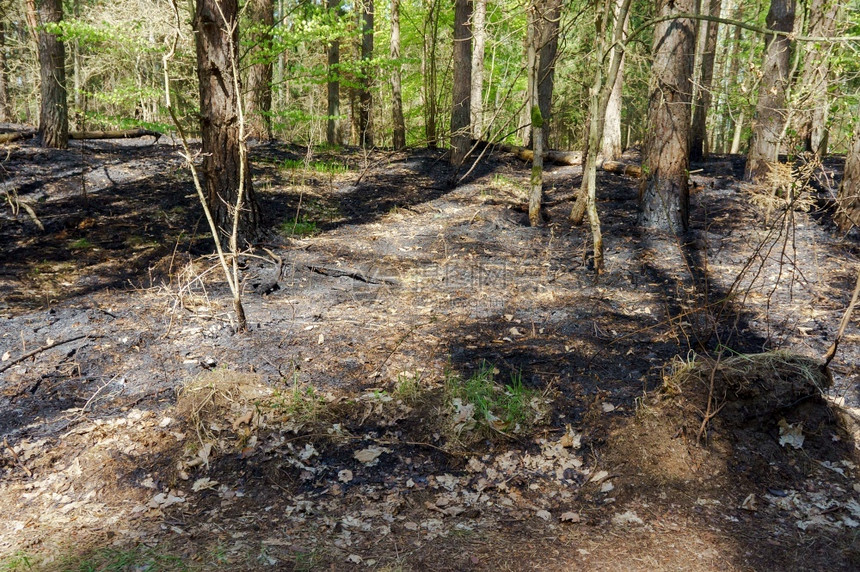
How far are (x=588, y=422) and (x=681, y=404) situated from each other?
603 mm

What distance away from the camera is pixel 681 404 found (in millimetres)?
3686

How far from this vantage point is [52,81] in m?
9.08

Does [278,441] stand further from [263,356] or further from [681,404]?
[681,404]

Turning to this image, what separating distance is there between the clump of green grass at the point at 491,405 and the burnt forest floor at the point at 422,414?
16mm

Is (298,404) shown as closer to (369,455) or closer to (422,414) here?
(369,455)

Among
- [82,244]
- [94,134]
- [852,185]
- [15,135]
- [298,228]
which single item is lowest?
[82,244]

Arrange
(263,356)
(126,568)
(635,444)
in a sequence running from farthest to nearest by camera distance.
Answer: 1. (263,356)
2. (635,444)
3. (126,568)

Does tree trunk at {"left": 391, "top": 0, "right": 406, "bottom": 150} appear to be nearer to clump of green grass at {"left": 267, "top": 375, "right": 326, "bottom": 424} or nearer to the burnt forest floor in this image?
the burnt forest floor

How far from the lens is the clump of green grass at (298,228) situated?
742cm

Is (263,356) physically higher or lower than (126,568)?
higher

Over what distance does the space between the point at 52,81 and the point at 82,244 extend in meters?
4.11

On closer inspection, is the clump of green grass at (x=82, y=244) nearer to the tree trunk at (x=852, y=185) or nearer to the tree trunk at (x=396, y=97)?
the tree trunk at (x=396, y=97)

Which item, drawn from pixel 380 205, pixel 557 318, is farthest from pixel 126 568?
pixel 380 205

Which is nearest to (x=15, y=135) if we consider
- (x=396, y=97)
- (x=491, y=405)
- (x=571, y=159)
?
(x=396, y=97)
